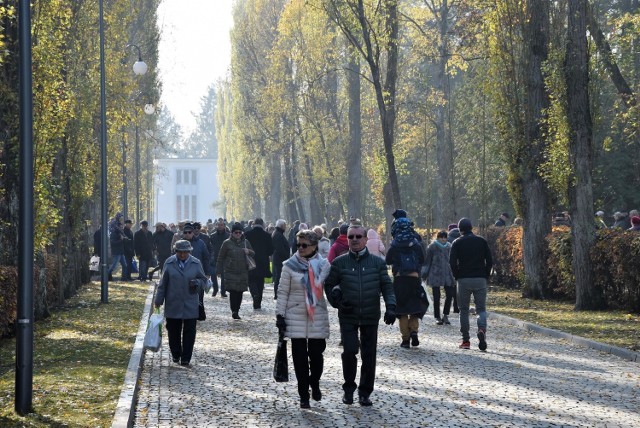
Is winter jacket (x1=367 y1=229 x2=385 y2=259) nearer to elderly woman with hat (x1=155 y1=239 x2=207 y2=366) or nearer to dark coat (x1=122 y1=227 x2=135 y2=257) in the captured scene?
elderly woman with hat (x1=155 y1=239 x2=207 y2=366)

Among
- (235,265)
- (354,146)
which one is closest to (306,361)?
(235,265)

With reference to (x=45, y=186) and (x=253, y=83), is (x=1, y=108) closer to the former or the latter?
(x=45, y=186)

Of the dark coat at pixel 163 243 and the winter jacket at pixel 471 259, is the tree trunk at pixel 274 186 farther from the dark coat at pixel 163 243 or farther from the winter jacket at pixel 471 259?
the winter jacket at pixel 471 259

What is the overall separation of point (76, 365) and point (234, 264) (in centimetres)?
760

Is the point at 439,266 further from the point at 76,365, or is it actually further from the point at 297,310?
the point at 297,310

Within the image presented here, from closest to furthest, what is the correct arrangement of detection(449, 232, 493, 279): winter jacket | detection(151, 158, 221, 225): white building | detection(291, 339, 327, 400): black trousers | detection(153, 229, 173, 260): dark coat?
detection(291, 339, 327, 400): black trousers
detection(449, 232, 493, 279): winter jacket
detection(153, 229, 173, 260): dark coat
detection(151, 158, 221, 225): white building

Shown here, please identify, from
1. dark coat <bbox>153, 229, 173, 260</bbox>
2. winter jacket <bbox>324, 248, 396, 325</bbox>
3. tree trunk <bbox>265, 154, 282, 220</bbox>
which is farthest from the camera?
tree trunk <bbox>265, 154, 282, 220</bbox>

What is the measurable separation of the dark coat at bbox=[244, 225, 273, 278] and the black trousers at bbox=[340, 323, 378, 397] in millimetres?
12537

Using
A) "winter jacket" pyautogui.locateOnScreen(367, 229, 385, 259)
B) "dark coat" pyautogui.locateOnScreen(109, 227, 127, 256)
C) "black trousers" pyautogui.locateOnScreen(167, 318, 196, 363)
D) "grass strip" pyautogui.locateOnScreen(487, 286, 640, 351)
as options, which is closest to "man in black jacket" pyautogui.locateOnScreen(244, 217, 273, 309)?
"grass strip" pyautogui.locateOnScreen(487, 286, 640, 351)

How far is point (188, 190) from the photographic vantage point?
13262cm

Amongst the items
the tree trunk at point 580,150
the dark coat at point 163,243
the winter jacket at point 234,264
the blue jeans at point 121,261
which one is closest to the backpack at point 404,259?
the winter jacket at point 234,264

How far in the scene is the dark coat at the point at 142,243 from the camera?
1382 inches

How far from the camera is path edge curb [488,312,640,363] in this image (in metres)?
14.9

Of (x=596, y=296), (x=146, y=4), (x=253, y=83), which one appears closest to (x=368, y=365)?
(x=596, y=296)
